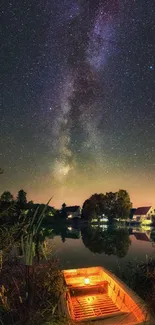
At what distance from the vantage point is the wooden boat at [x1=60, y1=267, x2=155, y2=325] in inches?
298

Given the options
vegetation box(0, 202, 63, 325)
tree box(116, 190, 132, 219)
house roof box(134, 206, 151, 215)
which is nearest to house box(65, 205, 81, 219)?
house roof box(134, 206, 151, 215)

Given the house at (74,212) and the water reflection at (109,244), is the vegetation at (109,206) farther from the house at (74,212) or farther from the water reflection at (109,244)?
the water reflection at (109,244)

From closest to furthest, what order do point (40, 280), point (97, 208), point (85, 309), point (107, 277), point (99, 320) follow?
point (99, 320)
point (85, 309)
point (40, 280)
point (107, 277)
point (97, 208)

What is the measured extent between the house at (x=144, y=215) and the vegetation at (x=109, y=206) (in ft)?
66.8

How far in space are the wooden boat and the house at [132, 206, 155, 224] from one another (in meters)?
90.1

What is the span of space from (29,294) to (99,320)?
237 centimetres

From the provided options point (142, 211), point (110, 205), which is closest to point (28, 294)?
point (110, 205)

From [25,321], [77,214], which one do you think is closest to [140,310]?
[25,321]

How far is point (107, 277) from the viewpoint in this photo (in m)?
12.0

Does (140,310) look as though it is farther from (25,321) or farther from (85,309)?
(25,321)

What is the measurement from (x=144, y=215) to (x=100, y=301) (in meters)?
94.3

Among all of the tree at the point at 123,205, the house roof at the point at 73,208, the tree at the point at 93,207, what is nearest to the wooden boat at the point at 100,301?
the tree at the point at 123,205

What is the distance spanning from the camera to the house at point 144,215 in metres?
99.0

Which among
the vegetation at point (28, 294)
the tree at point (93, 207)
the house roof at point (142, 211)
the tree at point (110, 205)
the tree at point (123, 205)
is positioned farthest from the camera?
the house roof at point (142, 211)
